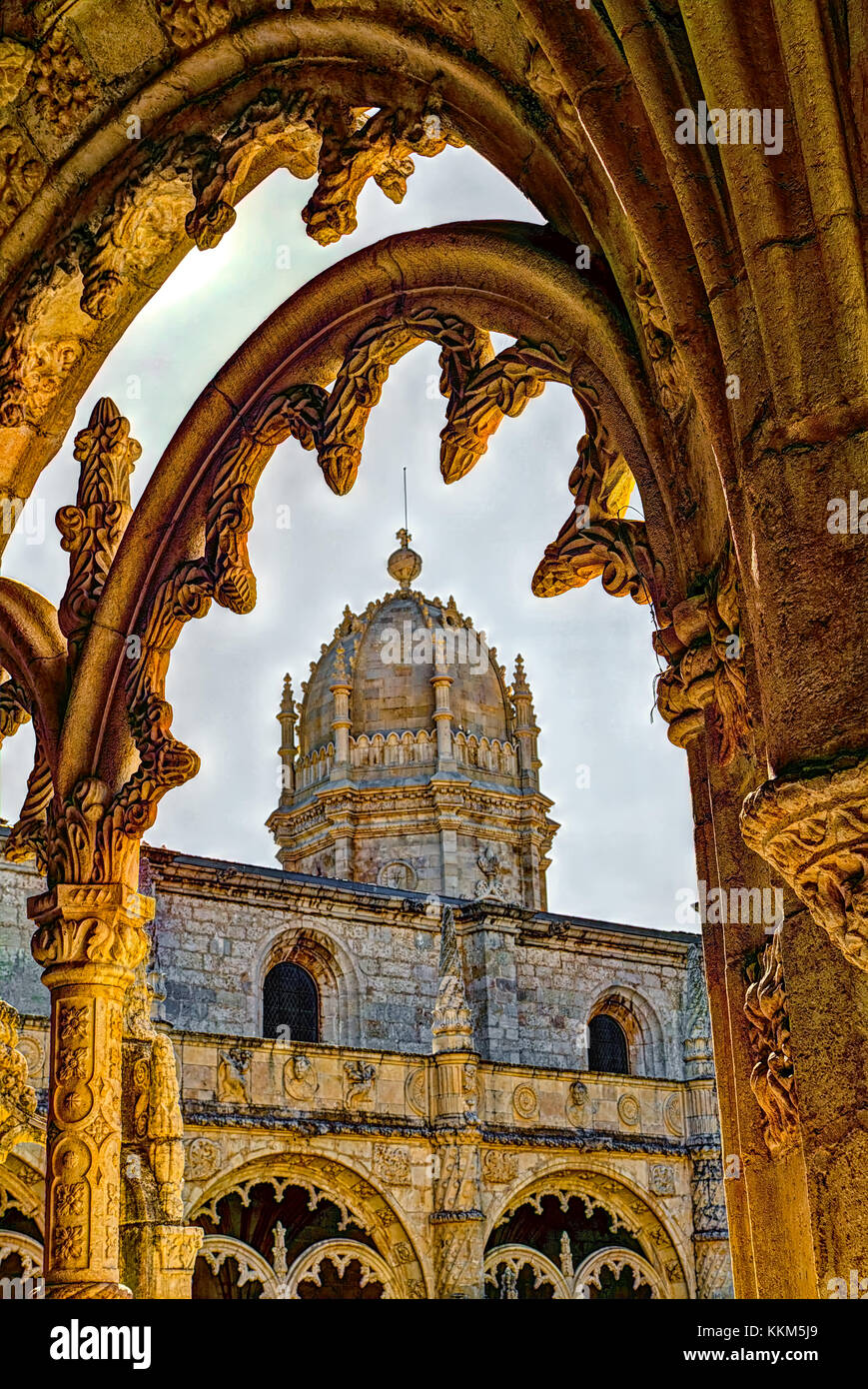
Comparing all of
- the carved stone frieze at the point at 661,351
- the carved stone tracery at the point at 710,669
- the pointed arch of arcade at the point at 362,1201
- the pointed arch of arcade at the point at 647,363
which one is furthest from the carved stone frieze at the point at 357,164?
the pointed arch of arcade at the point at 362,1201

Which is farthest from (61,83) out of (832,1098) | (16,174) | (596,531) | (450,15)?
(832,1098)

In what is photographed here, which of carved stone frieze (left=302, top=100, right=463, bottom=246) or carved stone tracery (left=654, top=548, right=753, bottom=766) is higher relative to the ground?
carved stone frieze (left=302, top=100, right=463, bottom=246)

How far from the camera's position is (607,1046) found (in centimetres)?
2784

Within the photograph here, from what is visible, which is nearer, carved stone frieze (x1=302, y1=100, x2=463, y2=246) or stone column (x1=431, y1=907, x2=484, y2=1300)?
carved stone frieze (x1=302, y1=100, x2=463, y2=246)

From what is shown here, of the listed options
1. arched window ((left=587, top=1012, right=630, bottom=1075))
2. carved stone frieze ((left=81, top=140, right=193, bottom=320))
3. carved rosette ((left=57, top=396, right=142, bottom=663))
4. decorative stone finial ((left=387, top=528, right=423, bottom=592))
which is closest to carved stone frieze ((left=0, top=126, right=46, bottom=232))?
carved stone frieze ((left=81, top=140, right=193, bottom=320))

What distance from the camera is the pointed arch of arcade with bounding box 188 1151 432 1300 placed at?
1905cm

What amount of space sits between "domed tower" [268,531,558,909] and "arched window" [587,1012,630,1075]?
16.8 feet

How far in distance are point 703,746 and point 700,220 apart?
4.85 ft

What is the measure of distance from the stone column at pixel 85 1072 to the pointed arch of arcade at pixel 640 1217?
54.1ft

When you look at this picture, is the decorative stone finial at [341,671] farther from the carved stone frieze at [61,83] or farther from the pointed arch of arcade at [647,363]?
the carved stone frieze at [61,83]

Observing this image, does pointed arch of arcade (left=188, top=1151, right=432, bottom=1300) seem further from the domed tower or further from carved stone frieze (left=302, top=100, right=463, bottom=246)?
carved stone frieze (left=302, top=100, right=463, bottom=246)

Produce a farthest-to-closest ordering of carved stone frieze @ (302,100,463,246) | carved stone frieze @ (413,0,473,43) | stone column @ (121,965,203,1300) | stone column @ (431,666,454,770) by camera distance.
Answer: stone column @ (431,666,454,770) → stone column @ (121,965,203,1300) → carved stone frieze @ (302,100,463,246) → carved stone frieze @ (413,0,473,43)

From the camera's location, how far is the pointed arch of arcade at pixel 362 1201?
1905 centimetres

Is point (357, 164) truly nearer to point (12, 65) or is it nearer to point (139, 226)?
point (139, 226)
